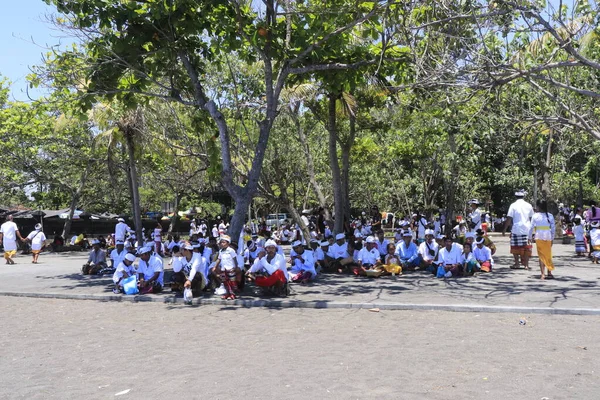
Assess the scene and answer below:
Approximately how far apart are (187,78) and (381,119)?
717 centimetres

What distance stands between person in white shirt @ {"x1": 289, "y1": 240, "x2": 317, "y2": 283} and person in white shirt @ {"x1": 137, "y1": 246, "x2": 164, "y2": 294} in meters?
2.94

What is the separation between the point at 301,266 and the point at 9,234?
12.0 meters

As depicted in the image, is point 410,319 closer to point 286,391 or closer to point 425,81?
point 286,391

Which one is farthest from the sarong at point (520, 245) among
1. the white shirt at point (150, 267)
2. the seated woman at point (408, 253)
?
the white shirt at point (150, 267)

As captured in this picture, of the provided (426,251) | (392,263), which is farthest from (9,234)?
(426,251)

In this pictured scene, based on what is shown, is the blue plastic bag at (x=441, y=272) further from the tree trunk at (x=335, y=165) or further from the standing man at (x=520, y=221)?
the tree trunk at (x=335, y=165)

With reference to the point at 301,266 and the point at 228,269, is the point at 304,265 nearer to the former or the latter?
the point at 301,266

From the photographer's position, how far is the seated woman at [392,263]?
1417 cm

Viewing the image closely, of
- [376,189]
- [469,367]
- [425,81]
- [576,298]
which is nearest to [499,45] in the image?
[425,81]

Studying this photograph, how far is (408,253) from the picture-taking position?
1527 cm

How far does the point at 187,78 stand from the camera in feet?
47.3

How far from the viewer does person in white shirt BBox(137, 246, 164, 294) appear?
1220 centimetres

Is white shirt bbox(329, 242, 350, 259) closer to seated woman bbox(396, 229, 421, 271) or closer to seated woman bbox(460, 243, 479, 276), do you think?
seated woman bbox(396, 229, 421, 271)

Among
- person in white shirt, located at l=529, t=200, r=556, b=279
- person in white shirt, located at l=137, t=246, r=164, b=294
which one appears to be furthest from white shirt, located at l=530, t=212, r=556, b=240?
person in white shirt, located at l=137, t=246, r=164, b=294
